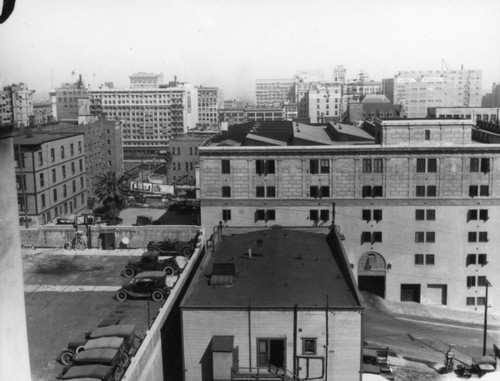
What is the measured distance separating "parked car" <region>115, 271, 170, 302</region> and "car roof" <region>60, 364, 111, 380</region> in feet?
34.5

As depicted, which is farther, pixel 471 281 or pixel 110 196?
pixel 110 196

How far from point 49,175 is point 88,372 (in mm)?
67947

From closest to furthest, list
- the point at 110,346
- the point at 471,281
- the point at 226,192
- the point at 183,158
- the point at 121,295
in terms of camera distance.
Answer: the point at 110,346
the point at 121,295
the point at 471,281
the point at 226,192
the point at 183,158

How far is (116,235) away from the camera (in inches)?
1860

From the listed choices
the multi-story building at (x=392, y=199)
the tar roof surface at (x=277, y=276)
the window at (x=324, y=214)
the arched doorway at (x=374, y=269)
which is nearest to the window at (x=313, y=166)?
the multi-story building at (x=392, y=199)

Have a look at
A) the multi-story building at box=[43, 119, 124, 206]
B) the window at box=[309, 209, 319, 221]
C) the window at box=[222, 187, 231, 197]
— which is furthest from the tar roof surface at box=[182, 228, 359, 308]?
the multi-story building at box=[43, 119, 124, 206]

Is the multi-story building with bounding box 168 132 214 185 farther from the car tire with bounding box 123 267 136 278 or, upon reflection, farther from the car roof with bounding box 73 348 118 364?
the car roof with bounding box 73 348 118 364

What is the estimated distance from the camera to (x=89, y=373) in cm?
2323

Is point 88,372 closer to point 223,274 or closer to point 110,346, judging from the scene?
point 110,346

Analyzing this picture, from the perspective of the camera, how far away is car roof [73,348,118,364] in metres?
24.0

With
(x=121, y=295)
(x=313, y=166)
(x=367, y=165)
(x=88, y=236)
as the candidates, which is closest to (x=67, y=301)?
(x=121, y=295)

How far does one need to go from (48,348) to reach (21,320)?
24.8 metres

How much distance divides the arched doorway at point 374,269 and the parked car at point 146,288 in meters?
35.3

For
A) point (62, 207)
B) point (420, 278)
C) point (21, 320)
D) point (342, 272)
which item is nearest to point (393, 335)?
point (420, 278)
